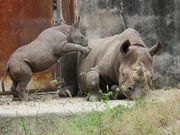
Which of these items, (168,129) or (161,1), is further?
(161,1)

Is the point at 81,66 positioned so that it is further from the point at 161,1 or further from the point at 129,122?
the point at 129,122

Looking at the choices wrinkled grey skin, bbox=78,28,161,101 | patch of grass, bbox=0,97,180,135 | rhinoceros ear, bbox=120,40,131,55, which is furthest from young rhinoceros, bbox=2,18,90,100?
patch of grass, bbox=0,97,180,135

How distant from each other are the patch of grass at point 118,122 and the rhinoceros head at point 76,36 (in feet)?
10.7

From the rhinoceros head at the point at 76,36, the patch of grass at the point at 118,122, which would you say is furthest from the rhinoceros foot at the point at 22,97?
the patch of grass at the point at 118,122

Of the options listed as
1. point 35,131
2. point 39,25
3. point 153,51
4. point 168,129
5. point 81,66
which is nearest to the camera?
point 168,129

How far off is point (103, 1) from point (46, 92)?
1809mm

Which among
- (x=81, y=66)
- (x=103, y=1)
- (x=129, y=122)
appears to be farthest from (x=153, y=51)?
(x=129, y=122)

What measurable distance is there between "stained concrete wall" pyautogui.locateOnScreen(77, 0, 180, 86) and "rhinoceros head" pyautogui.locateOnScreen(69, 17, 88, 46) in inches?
27.7

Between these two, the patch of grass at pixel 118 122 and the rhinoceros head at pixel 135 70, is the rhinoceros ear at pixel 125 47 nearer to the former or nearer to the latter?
the rhinoceros head at pixel 135 70

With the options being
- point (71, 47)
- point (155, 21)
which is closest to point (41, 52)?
point (71, 47)

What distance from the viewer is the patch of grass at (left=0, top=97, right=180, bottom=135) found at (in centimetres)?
581

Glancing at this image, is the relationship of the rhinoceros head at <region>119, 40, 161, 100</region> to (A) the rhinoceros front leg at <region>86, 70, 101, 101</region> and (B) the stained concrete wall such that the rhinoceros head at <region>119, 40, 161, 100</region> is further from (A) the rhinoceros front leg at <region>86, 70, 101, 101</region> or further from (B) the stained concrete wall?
(B) the stained concrete wall

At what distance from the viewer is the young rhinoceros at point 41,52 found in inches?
358

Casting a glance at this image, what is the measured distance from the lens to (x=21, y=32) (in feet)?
34.1
